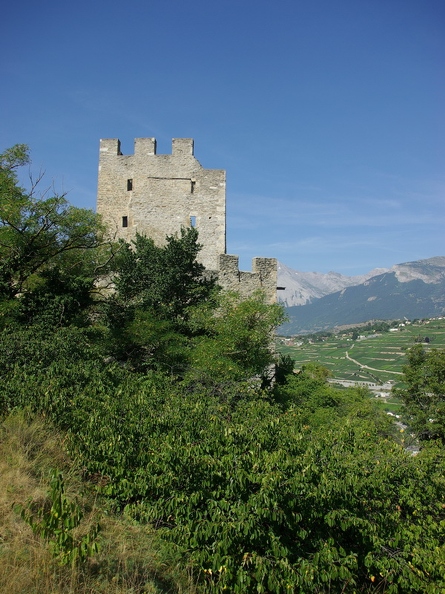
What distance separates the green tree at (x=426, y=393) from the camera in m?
26.8

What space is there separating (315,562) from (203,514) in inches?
61.7

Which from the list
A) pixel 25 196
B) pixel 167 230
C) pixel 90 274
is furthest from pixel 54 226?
pixel 167 230

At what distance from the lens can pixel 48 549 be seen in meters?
4.55

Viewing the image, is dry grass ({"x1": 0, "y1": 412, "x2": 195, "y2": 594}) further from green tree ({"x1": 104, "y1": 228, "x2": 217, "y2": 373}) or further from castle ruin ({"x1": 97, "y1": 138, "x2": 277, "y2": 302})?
castle ruin ({"x1": 97, "y1": 138, "x2": 277, "y2": 302})

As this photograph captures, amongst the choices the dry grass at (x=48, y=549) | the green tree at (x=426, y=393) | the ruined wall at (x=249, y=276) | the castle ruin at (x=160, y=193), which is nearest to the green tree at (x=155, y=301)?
the ruined wall at (x=249, y=276)

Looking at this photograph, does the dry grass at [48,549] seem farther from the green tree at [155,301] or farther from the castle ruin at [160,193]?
the castle ruin at [160,193]

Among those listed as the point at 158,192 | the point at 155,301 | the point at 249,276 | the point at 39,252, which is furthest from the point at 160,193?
the point at 39,252

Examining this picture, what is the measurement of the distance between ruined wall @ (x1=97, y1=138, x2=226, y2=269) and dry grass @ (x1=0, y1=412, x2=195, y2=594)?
16.7 metres

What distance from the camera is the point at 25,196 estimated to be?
13273mm

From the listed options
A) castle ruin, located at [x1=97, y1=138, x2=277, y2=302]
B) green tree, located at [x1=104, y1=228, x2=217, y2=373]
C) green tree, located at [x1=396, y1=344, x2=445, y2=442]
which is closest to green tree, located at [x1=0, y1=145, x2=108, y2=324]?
green tree, located at [x1=104, y1=228, x2=217, y2=373]

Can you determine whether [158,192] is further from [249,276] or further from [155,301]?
[155,301]

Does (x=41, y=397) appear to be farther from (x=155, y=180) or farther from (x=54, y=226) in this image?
(x=155, y=180)

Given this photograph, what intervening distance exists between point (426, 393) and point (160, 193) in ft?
72.9

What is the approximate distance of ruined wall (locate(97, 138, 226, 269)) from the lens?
23.1 meters
